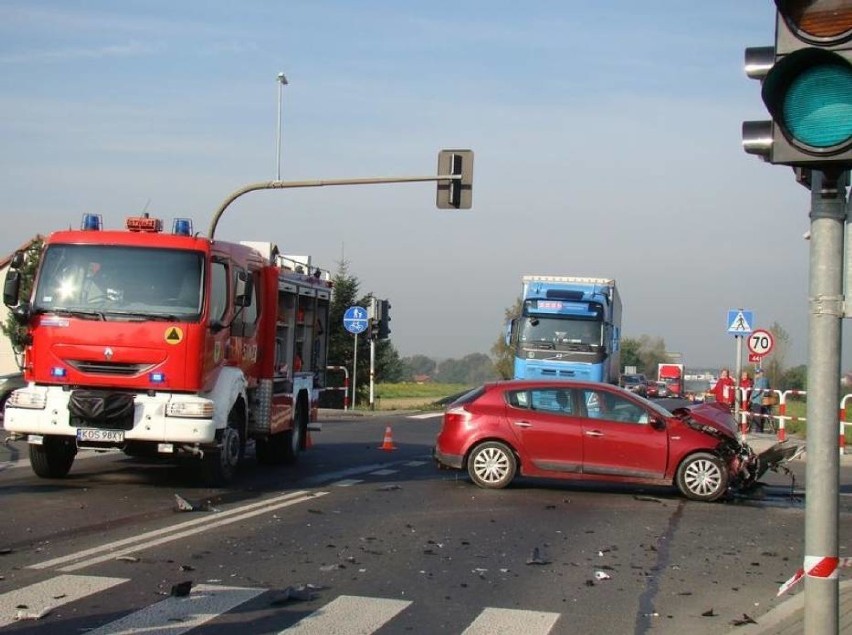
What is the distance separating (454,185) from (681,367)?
57.1 metres

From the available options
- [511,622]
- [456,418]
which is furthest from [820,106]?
[456,418]

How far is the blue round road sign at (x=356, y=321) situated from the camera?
3356 centimetres

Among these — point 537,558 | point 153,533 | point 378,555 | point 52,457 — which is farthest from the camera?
point 52,457

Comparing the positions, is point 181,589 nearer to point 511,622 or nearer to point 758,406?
point 511,622

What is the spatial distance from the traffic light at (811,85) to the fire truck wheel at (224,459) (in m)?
10.2

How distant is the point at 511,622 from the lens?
717 cm

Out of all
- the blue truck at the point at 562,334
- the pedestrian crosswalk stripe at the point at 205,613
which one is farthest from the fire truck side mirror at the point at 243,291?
the blue truck at the point at 562,334

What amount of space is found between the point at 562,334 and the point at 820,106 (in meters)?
24.3

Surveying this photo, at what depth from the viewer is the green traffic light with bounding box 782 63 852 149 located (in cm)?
384

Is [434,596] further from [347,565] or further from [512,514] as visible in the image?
[512,514]

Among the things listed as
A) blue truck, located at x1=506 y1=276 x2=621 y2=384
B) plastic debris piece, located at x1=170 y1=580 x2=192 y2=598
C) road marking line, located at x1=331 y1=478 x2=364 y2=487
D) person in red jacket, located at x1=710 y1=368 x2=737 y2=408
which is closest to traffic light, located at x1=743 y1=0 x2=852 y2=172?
plastic debris piece, located at x1=170 y1=580 x2=192 y2=598

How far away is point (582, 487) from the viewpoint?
599 inches

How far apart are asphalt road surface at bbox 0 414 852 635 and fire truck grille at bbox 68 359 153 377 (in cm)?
143

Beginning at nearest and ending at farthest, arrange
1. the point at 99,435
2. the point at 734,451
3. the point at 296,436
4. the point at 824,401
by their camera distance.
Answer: the point at 824,401, the point at 99,435, the point at 734,451, the point at 296,436
